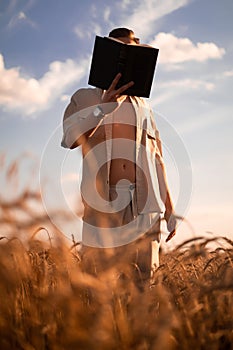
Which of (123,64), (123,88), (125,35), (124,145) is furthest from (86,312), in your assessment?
(125,35)

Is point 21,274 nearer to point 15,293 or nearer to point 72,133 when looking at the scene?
point 15,293

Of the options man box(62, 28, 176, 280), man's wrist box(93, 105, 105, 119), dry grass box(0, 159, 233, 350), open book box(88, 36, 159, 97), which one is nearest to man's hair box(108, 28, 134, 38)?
man box(62, 28, 176, 280)

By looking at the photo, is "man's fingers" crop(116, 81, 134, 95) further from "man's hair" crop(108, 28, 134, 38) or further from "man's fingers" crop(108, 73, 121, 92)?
"man's hair" crop(108, 28, 134, 38)

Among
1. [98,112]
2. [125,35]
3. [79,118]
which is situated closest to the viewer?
[98,112]

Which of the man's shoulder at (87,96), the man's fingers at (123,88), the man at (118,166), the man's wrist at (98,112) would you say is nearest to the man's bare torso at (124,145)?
the man at (118,166)

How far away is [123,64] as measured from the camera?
9.86 ft

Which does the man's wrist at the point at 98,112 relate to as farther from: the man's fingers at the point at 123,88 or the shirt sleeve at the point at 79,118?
the man's fingers at the point at 123,88

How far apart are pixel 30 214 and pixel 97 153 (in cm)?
213

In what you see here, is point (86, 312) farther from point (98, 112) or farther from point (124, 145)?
point (124, 145)

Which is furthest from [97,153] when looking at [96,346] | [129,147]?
[96,346]

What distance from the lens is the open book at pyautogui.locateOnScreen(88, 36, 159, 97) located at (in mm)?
3008

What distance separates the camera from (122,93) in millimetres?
3041

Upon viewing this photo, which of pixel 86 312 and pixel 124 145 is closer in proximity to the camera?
pixel 86 312

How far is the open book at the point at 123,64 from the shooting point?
3008mm
